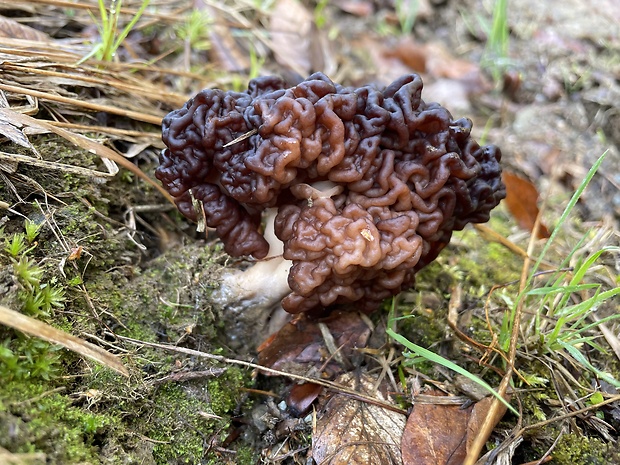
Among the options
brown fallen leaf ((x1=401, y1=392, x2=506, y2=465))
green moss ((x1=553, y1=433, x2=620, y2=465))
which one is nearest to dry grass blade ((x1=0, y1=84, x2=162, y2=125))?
brown fallen leaf ((x1=401, y1=392, x2=506, y2=465))

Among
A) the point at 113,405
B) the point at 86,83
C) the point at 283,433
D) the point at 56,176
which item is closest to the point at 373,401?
the point at 283,433

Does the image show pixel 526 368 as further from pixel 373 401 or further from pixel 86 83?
pixel 86 83

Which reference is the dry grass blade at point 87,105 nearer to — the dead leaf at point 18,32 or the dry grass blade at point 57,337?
the dead leaf at point 18,32

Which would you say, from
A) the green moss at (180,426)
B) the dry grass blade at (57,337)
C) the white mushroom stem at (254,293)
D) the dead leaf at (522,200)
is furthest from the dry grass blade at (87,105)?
the dead leaf at (522,200)

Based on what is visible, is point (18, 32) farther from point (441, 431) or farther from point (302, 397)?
point (441, 431)

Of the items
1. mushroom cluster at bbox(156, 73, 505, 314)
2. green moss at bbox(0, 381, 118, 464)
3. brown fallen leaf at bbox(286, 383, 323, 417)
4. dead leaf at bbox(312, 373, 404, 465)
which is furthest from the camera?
brown fallen leaf at bbox(286, 383, 323, 417)

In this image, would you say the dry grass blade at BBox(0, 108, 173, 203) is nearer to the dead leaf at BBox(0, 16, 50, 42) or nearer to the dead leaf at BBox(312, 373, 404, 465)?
the dead leaf at BBox(0, 16, 50, 42)
